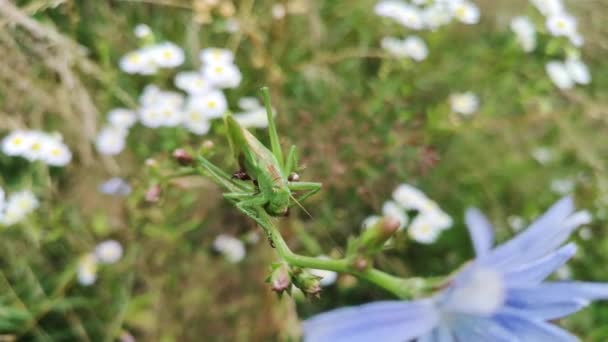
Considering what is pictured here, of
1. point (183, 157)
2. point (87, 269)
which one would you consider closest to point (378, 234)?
point (183, 157)

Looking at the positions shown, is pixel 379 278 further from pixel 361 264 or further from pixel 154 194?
pixel 154 194

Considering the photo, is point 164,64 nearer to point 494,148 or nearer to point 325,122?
point 325,122

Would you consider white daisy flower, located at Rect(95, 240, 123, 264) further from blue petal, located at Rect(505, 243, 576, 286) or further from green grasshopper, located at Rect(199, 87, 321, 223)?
blue petal, located at Rect(505, 243, 576, 286)

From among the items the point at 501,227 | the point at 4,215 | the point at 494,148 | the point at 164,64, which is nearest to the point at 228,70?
the point at 164,64

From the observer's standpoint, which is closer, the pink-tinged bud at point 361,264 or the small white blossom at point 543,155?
the pink-tinged bud at point 361,264

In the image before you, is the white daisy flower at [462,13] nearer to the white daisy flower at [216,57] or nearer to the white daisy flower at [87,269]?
the white daisy flower at [216,57]

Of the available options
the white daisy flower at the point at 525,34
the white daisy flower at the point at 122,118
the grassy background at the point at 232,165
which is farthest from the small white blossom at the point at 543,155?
the white daisy flower at the point at 122,118
